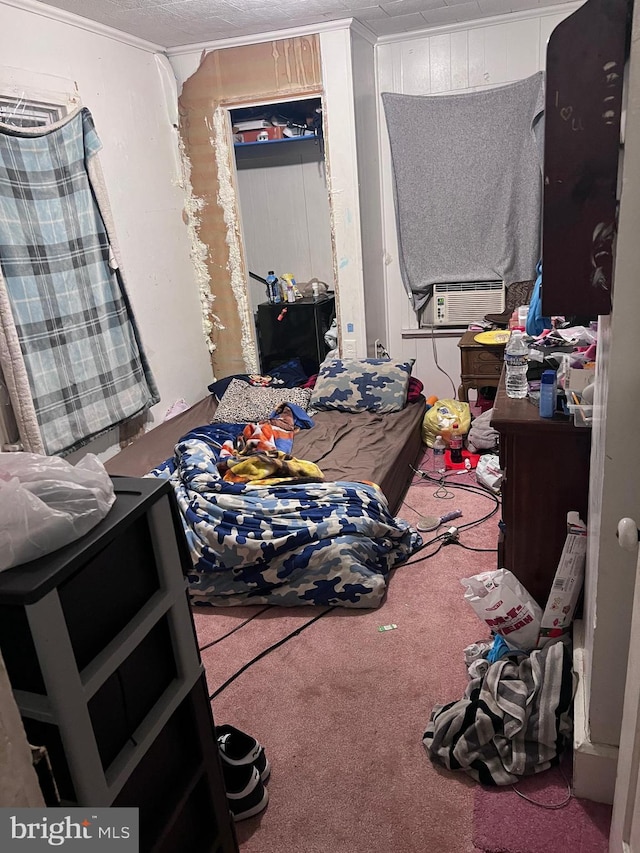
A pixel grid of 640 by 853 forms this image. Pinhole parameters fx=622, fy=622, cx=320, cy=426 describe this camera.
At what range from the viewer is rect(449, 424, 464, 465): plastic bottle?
356 centimetres

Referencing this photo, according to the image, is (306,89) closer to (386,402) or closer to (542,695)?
(386,402)

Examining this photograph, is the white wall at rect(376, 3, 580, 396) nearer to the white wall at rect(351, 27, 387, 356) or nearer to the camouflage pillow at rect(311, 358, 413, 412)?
the white wall at rect(351, 27, 387, 356)

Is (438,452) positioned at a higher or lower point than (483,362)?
lower

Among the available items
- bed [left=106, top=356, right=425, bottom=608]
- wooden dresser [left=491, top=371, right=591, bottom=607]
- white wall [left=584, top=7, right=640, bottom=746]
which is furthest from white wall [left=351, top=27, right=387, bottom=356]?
white wall [left=584, top=7, right=640, bottom=746]

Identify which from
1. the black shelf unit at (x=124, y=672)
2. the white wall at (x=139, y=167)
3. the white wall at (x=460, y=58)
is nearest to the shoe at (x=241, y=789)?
the black shelf unit at (x=124, y=672)

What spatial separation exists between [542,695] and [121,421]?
8.05 ft

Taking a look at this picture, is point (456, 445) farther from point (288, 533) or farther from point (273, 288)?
point (273, 288)

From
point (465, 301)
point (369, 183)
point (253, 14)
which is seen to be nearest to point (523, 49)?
point (369, 183)

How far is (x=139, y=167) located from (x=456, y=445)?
2.44 metres

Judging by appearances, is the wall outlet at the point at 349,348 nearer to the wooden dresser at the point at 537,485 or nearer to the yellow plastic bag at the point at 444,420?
the yellow plastic bag at the point at 444,420

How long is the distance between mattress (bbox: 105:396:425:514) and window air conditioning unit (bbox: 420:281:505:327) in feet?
2.49

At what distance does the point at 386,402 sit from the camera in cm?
360

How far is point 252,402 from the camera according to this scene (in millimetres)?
3732

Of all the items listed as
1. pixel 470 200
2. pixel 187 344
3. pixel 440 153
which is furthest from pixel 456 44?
pixel 187 344
